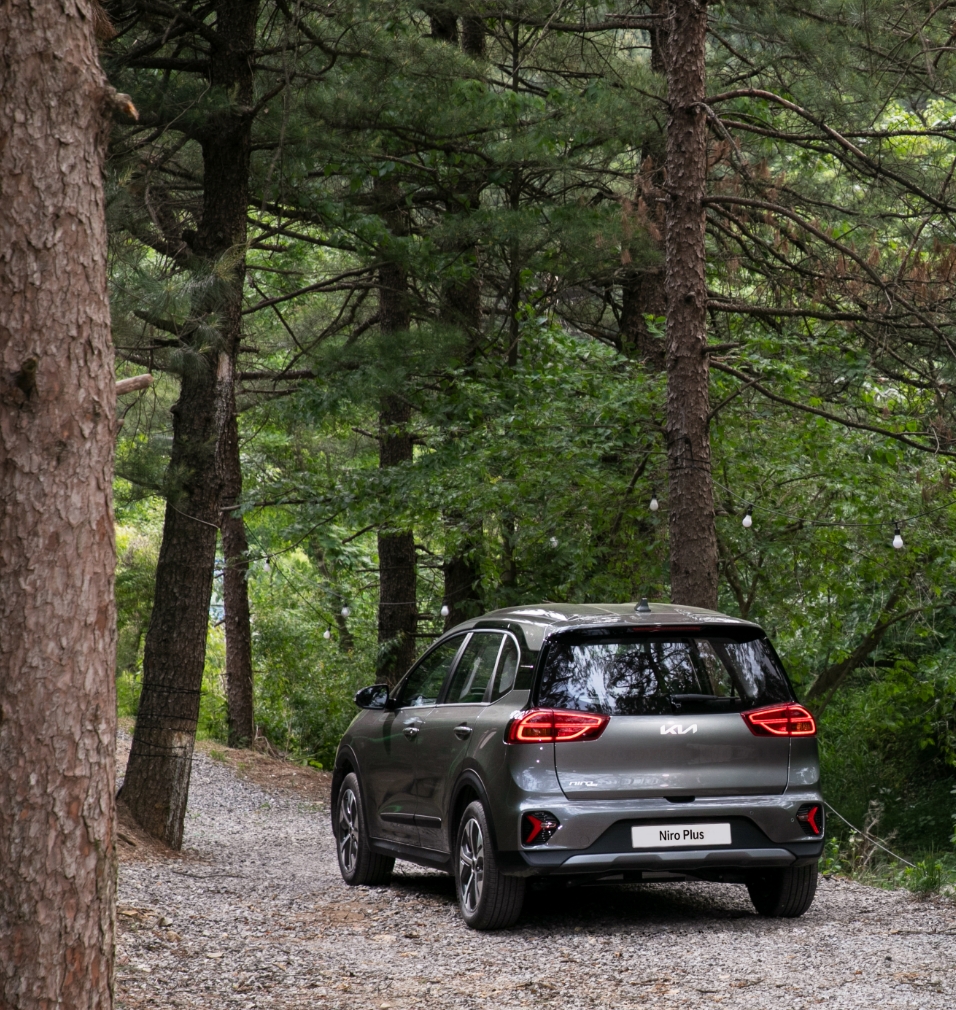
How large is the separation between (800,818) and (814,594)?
24.5 ft

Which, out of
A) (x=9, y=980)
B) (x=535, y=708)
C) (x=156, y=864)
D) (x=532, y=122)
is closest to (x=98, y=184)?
(x=9, y=980)

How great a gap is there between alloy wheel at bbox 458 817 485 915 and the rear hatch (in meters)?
0.74

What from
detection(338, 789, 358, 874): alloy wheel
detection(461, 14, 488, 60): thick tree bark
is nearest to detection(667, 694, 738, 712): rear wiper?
detection(338, 789, 358, 874): alloy wheel

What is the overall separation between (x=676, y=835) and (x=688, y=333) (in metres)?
5.41

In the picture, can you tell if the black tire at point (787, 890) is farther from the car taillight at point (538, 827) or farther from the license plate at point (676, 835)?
A: the car taillight at point (538, 827)

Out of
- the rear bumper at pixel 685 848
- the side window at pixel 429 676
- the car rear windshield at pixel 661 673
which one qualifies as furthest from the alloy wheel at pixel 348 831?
the car rear windshield at pixel 661 673

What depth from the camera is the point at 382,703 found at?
8.99m

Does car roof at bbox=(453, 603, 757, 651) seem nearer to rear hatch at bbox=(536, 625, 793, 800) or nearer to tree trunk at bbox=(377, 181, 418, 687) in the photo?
rear hatch at bbox=(536, 625, 793, 800)

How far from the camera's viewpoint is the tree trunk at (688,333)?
1112 centimetres

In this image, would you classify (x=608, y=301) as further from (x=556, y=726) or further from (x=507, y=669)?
(x=556, y=726)

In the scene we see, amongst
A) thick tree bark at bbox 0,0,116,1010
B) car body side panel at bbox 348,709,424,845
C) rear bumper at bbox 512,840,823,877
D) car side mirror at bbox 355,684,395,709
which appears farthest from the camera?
car side mirror at bbox 355,684,395,709

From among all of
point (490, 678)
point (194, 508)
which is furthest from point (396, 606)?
point (490, 678)

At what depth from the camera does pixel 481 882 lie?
283 inches

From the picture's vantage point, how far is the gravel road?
18.7 feet
